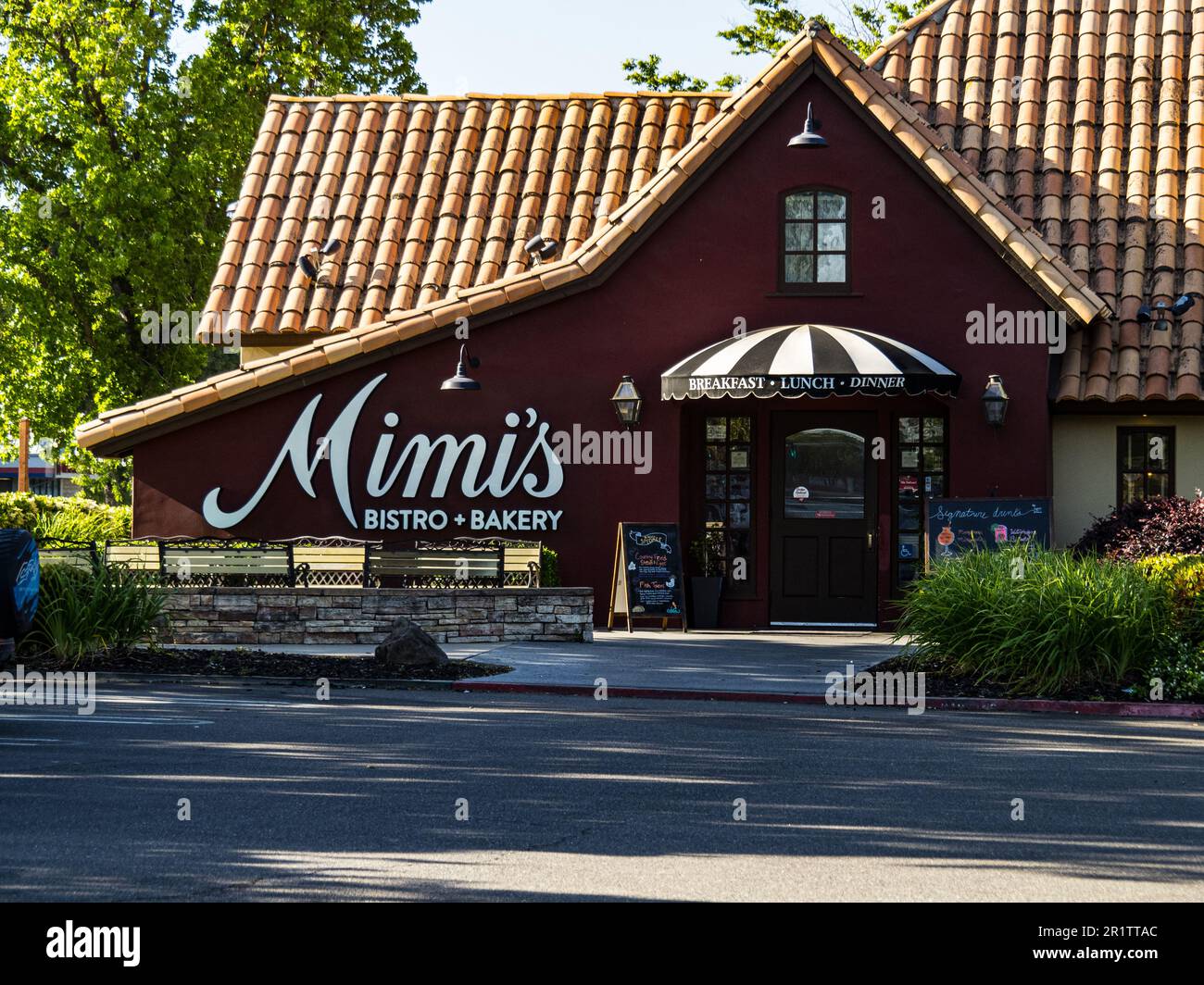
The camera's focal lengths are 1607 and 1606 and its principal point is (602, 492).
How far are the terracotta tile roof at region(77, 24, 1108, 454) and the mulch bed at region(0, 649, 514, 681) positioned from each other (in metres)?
5.59

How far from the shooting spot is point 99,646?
1686cm

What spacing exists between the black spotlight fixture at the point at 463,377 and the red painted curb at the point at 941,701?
20.7 feet

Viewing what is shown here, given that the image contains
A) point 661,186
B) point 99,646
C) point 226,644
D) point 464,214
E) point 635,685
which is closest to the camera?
point 635,685

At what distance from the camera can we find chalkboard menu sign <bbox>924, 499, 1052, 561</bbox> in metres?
19.6

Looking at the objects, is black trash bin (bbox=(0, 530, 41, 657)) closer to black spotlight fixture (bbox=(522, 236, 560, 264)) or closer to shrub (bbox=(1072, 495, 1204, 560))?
black spotlight fixture (bbox=(522, 236, 560, 264))

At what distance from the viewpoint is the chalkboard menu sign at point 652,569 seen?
2097 centimetres

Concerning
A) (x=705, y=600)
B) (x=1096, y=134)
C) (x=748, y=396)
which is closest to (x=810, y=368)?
(x=748, y=396)

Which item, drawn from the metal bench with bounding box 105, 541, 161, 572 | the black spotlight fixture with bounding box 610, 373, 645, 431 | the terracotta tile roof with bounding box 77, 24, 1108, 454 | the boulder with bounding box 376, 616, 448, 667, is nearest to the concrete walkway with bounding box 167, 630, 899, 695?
the boulder with bounding box 376, 616, 448, 667

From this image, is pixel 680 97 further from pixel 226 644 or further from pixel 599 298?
pixel 226 644

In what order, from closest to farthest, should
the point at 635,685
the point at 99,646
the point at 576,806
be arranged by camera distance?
the point at 576,806
the point at 635,685
the point at 99,646

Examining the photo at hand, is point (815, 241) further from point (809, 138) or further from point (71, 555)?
point (71, 555)
